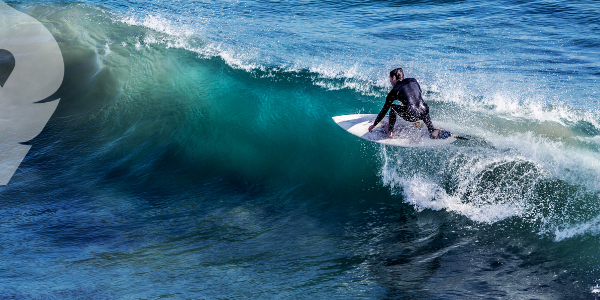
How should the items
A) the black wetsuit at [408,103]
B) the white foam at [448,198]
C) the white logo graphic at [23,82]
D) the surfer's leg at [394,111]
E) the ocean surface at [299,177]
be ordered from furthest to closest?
the white logo graphic at [23,82] < the surfer's leg at [394,111] < the black wetsuit at [408,103] < the white foam at [448,198] < the ocean surface at [299,177]

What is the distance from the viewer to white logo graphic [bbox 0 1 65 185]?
8625mm

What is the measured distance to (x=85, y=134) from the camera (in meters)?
9.12

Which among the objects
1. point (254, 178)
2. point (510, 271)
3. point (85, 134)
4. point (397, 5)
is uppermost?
point (397, 5)

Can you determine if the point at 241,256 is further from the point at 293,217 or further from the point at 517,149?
the point at 517,149

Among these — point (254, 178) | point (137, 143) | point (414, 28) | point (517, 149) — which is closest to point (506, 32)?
point (414, 28)

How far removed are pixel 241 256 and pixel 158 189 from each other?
2516 millimetres

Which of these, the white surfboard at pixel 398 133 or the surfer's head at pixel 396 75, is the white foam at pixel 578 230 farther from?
the surfer's head at pixel 396 75

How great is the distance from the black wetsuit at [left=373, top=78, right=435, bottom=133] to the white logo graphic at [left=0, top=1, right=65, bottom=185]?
695cm

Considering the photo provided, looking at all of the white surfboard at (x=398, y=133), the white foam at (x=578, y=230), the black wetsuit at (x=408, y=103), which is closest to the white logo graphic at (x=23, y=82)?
the white surfboard at (x=398, y=133)

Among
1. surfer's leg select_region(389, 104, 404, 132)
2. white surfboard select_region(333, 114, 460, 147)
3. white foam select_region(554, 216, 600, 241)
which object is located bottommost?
white foam select_region(554, 216, 600, 241)

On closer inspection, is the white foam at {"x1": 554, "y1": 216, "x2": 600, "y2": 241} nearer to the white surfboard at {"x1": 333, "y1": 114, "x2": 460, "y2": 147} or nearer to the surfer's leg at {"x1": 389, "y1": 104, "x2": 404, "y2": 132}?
the white surfboard at {"x1": 333, "y1": 114, "x2": 460, "y2": 147}

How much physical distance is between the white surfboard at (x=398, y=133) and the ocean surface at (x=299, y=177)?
0.68 ft

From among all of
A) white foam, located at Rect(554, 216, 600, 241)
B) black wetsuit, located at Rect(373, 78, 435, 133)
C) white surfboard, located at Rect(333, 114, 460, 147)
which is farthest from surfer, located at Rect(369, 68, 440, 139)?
white foam, located at Rect(554, 216, 600, 241)

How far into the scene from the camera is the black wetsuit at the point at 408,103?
7.10 m
